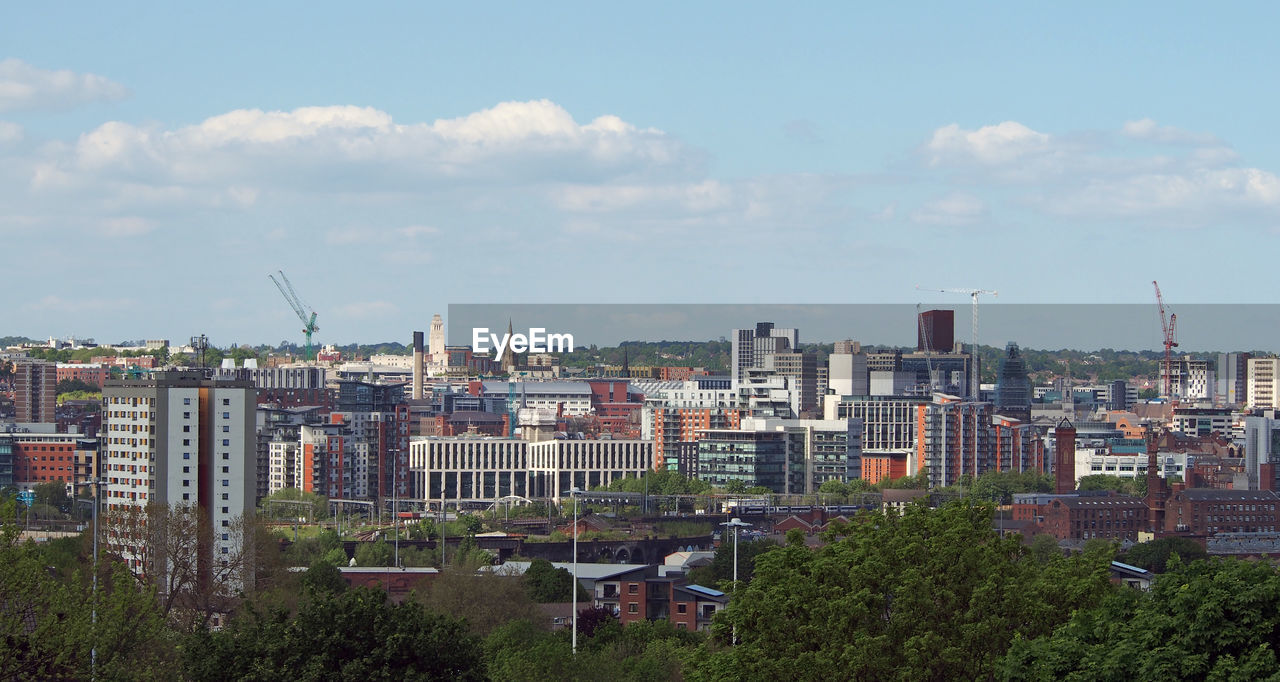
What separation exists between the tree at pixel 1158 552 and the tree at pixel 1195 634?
39695 millimetres

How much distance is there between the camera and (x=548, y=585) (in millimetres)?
45906

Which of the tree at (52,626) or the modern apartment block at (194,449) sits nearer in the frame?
the tree at (52,626)

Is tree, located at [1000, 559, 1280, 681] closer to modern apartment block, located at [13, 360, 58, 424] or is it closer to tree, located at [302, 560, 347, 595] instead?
tree, located at [302, 560, 347, 595]

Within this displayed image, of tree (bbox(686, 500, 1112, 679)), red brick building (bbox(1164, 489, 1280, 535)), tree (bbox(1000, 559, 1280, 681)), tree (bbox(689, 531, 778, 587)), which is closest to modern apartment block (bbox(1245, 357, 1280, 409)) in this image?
red brick building (bbox(1164, 489, 1280, 535))

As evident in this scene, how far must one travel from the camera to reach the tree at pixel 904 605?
2052 centimetres

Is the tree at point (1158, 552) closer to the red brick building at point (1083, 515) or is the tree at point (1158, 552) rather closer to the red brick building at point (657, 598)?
the red brick building at point (1083, 515)

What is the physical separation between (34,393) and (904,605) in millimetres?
106714

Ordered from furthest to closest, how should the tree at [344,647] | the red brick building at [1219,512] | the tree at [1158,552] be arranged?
the red brick building at [1219,512]
the tree at [1158,552]
the tree at [344,647]

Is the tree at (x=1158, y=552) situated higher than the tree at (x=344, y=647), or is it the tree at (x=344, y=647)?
the tree at (x=344, y=647)

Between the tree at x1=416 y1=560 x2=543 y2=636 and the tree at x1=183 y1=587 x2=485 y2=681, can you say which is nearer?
the tree at x1=183 y1=587 x2=485 y2=681

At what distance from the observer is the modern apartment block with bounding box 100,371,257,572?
4850 cm

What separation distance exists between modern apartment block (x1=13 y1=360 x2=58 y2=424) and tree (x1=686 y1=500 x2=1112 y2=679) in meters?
104

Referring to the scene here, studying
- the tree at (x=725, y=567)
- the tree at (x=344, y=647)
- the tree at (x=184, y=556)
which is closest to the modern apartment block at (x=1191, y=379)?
the tree at (x=725, y=567)

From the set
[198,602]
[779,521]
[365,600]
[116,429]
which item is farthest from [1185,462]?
[365,600]
